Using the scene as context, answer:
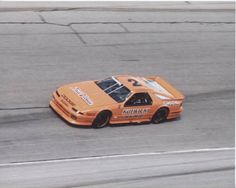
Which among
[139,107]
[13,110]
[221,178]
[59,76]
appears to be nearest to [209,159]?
[221,178]

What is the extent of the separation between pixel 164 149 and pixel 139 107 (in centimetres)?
190

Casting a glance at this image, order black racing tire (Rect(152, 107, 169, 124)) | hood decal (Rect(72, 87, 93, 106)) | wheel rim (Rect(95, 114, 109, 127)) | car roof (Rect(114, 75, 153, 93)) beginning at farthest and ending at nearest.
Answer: black racing tire (Rect(152, 107, 169, 124)), car roof (Rect(114, 75, 153, 93)), hood decal (Rect(72, 87, 93, 106)), wheel rim (Rect(95, 114, 109, 127))

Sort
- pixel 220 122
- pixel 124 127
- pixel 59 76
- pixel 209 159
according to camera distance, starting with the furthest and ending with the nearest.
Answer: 1. pixel 59 76
2. pixel 220 122
3. pixel 124 127
4. pixel 209 159

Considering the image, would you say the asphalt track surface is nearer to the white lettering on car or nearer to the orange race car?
the orange race car

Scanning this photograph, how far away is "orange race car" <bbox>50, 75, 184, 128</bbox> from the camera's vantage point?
19516 millimetres

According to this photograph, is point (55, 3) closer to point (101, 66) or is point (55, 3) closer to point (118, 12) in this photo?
point (118, 12)

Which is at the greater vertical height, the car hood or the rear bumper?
the car hood

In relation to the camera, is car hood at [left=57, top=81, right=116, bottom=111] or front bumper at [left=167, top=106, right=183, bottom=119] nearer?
car hood at [left=57, top=81, right=116, bottom=111]

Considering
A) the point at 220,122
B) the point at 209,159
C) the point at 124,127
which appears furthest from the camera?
the point at 220,122

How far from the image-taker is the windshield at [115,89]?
2016 centimetres

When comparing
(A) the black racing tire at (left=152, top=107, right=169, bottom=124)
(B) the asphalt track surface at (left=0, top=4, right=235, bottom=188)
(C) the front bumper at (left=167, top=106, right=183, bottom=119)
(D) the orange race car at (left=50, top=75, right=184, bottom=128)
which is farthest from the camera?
(C) the front bumper at (left=167, top=106, right=183, bottom=119)

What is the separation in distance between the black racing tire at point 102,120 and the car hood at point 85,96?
0.26m

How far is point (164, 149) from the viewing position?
62.1 feet

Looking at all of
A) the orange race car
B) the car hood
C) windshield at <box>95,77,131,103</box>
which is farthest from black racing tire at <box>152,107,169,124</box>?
the car hood
